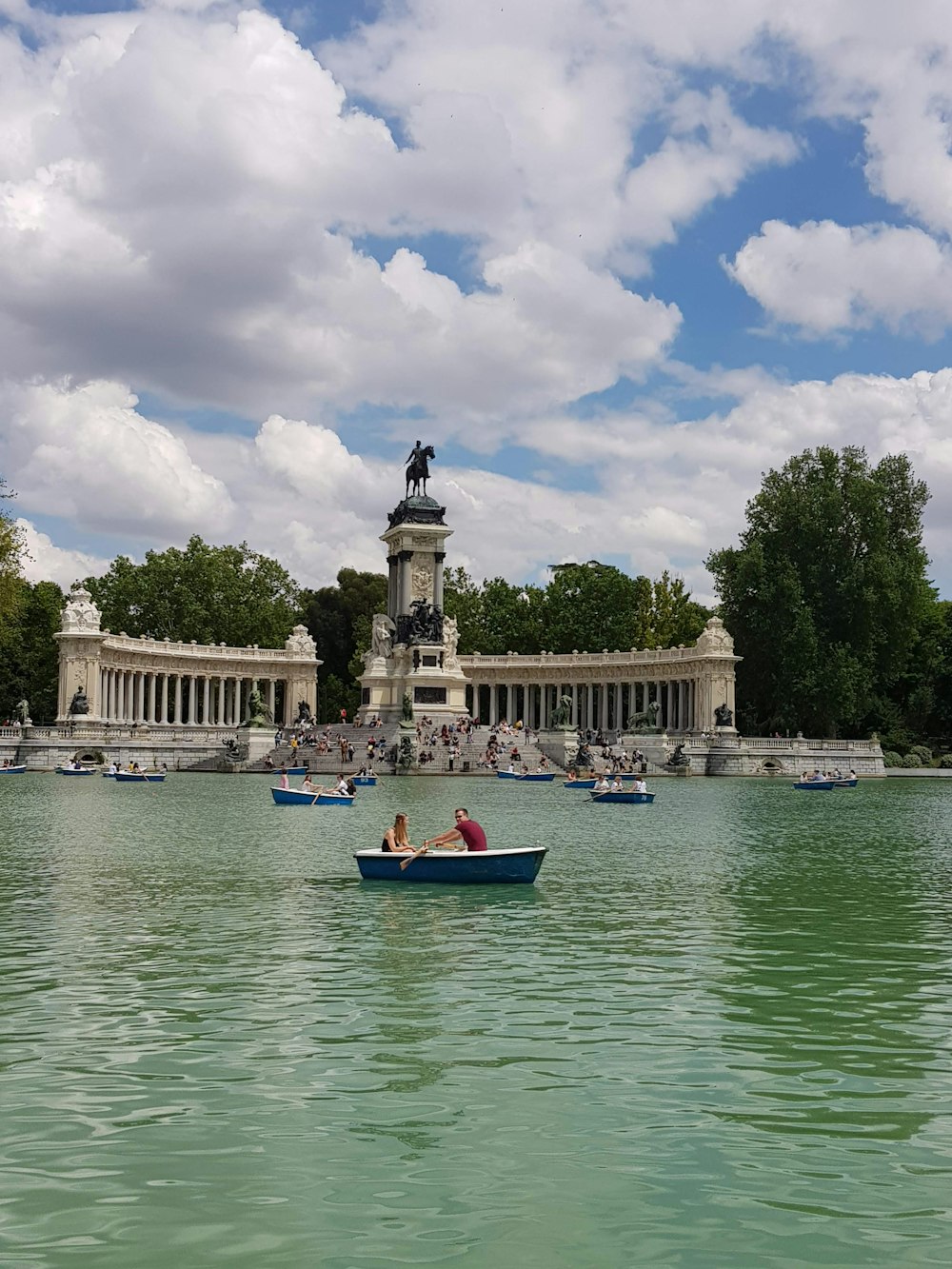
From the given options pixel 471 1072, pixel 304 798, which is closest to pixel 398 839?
pixel 471 1072

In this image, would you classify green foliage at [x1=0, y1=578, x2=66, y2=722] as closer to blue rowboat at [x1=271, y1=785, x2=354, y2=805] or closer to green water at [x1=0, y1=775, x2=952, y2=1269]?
blue rowboat at [x1=271, y1=785, x2=354, y2=805]

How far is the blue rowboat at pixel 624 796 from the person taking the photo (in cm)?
4550

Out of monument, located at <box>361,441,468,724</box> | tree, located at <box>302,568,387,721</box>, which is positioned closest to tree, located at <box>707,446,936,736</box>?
monument, located at <box>361,441,468,724</box>

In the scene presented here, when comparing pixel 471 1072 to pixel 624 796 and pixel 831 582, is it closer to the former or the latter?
pixel 624 796

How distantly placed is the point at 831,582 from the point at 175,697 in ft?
145

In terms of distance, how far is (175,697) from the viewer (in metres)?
94.2

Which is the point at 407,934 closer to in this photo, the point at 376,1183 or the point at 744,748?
the point at 376,1183

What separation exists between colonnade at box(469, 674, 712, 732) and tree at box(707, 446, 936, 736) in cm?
908

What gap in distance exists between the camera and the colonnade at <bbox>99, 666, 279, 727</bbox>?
87.0 meters

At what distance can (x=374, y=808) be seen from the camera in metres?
39.7

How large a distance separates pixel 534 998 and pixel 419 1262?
6.20 metres

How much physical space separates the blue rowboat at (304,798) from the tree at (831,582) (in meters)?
41.2

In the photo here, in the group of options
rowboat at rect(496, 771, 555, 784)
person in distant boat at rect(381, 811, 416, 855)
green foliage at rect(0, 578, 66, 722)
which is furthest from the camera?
green foliage at rect(0, 578, 66, 722)

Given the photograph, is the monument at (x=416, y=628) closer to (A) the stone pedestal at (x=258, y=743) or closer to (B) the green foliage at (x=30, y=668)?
(A) the stone pedestal at (x=258, y=743)
